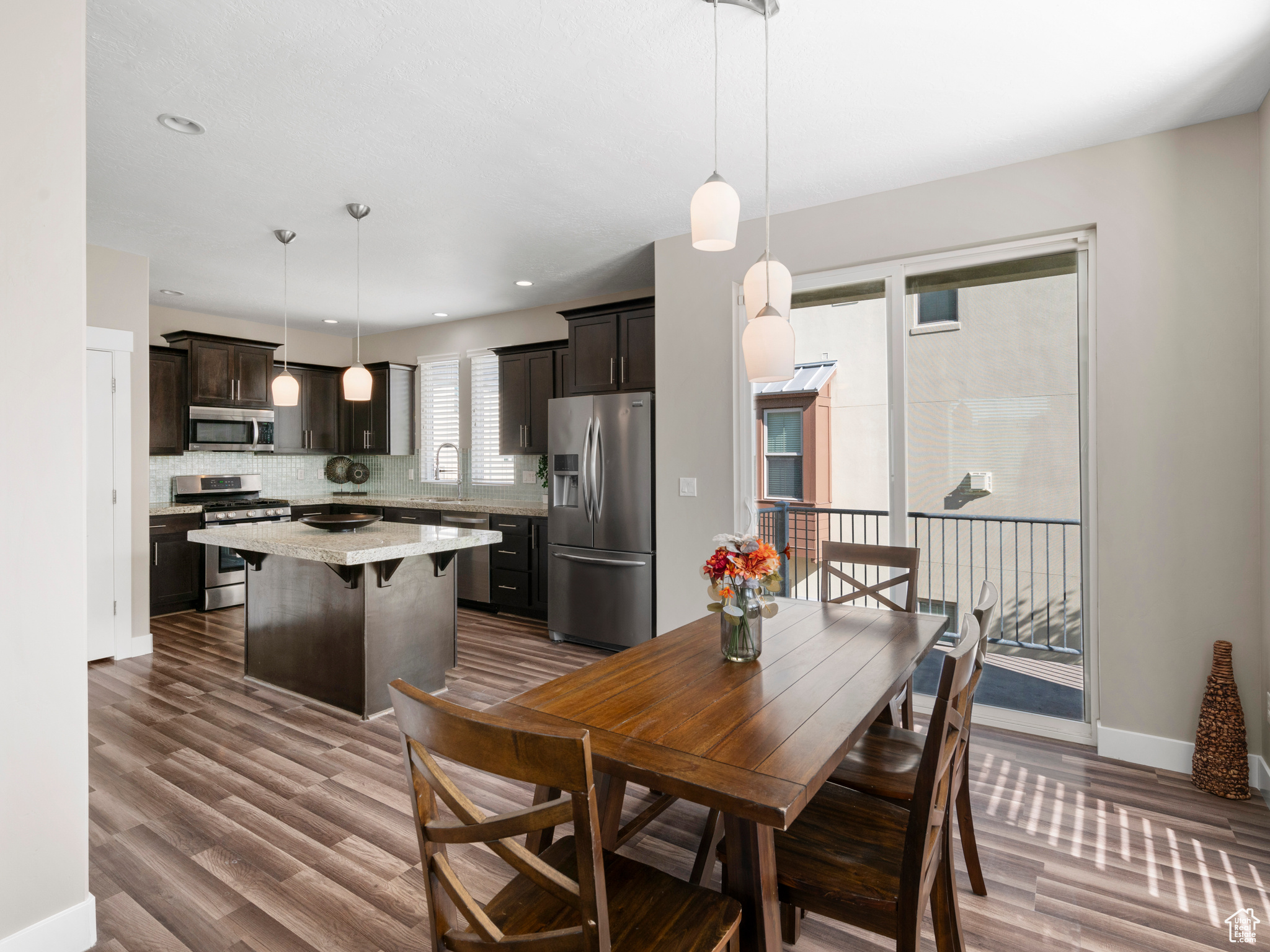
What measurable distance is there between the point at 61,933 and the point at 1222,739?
3878 mm

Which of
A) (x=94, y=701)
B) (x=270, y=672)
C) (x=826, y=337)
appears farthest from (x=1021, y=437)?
(x=94, y=701)

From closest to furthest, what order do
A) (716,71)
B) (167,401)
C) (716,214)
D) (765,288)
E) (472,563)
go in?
(716,214)
(765,288)
(716,71)
(167,401)
(472,563)

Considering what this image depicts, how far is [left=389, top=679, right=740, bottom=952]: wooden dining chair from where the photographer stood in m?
0.87

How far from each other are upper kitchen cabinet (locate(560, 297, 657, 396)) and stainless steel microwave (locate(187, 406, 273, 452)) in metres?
3.29

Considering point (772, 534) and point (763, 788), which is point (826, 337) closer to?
point (772, 534)

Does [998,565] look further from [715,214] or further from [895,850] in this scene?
[715,214]

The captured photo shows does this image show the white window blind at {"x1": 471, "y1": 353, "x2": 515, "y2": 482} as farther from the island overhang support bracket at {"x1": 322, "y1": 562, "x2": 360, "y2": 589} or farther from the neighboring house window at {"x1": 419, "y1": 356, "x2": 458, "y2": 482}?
the island overhang support bracket at {"x1": 322, "y1": 562, "x2": 360, "y2": 589}

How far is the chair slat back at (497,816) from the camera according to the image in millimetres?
854

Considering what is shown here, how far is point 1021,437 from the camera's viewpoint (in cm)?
320

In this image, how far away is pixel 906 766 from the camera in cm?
175

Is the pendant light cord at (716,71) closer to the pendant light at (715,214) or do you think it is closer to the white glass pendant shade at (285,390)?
the pendant light at (715,214)

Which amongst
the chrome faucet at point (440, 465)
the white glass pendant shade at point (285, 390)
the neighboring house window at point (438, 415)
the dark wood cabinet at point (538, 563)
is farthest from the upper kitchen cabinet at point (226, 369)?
the dark wood cabinet at point (538, 563)

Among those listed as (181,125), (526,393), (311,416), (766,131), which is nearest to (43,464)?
(181,125)

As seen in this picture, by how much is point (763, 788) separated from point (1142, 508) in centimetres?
263
